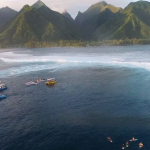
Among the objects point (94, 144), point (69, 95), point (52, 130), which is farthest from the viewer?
point (69, 95)

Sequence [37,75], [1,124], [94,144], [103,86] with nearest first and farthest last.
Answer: [94,144], [1,124], [103,86], [37,75]

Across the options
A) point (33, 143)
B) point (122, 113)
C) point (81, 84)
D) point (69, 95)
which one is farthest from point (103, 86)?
point (33, 143)

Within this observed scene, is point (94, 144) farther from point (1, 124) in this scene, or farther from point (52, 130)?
point (1, 124)

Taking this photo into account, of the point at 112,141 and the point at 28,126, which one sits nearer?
the point at 112,141

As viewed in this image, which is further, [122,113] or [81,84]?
[81,84]

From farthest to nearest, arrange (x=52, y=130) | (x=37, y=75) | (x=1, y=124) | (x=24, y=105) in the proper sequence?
(x=37, y=75) → (x=24, y=105) → (x=1, y=124) → (x=52, y=130)

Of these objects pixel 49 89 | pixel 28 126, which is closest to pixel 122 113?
pixel 28 126

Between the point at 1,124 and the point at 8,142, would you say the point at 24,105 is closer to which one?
the point at 1,124

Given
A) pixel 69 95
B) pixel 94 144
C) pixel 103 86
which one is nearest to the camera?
pixel 94 144
